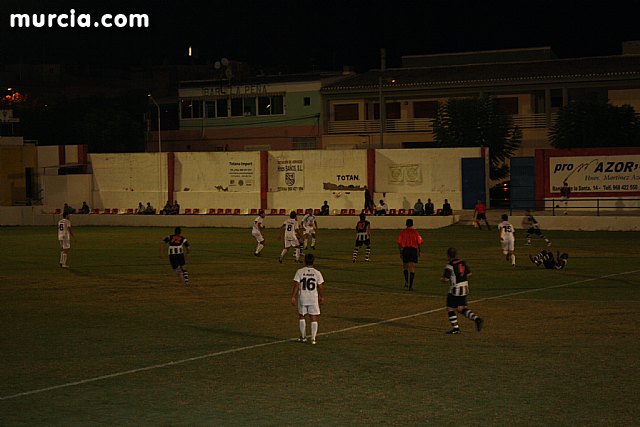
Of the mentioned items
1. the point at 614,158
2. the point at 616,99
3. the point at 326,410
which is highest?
the point at 616,99

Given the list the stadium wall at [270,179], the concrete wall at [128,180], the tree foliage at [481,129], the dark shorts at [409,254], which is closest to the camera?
the dark shorts at [409,254]

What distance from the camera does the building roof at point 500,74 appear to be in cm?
6950

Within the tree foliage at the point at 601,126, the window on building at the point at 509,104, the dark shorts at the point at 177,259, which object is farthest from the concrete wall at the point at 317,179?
the dark shorts at the point at 177,259

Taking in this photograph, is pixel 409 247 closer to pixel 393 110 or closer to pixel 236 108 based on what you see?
pixel 393 110

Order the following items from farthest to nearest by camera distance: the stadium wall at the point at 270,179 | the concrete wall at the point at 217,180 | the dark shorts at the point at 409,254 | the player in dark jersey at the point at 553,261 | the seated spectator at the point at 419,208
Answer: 1. the concrete wall at the point at 217,180
2. the stadium wall at the point at 270,179
3. the seated spectator at the point at 419,208
4. the player in dark jersey at the point at 553,261
5. the dark shorts at the point at 409,254

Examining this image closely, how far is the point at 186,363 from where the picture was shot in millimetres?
16953

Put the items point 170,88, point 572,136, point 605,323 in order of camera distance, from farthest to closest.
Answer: point 170,88
point 572,136
point 605,323

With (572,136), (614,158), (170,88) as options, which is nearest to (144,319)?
(614,158)

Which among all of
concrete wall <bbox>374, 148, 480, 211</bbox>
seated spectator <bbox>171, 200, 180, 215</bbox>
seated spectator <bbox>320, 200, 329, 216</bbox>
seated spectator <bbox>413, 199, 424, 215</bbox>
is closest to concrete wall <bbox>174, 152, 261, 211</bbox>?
seated spectator <bbox>171, 200, 180, 215</bbox>

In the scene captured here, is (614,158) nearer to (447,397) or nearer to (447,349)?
(447,349)

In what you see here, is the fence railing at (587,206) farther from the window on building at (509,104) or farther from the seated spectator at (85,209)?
the seated spectator at (85,209)

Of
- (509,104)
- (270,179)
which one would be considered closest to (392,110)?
(509,104)

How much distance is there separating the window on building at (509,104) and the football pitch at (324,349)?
40482 mm

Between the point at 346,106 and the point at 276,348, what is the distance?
62.8 metres
